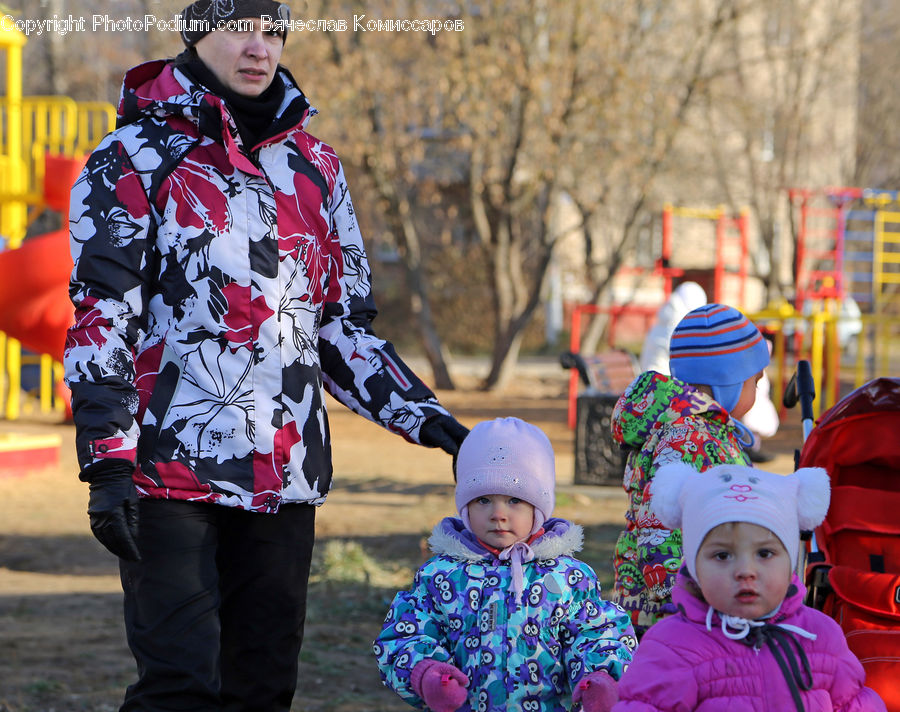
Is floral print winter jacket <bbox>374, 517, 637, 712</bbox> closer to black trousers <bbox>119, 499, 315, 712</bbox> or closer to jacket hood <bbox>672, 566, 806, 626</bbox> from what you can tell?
black trousers <bbox>119, 499, 315, 712</bbox>

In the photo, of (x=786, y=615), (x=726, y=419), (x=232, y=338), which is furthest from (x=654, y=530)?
(x=232, y=338)

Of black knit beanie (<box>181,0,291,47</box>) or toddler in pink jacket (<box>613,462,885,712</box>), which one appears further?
black knit beanie (<box>181,0,291,47</box>)

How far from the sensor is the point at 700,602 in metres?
2.49

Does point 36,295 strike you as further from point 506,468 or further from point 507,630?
point 507,630

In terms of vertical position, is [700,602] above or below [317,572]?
above

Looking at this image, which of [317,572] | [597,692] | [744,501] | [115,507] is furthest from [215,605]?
[317,572]

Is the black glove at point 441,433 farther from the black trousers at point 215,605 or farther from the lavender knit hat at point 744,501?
the lavender knit hat at point 744,501

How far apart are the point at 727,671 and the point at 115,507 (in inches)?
51.2

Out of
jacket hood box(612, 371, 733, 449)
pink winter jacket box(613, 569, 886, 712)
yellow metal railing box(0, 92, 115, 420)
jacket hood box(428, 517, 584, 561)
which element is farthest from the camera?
yellow metal railing box(0, 92, 115, 420)

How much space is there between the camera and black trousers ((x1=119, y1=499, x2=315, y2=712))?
9.01 feet

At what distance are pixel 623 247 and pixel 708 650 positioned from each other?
1634cm

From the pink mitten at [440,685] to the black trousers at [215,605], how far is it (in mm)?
412

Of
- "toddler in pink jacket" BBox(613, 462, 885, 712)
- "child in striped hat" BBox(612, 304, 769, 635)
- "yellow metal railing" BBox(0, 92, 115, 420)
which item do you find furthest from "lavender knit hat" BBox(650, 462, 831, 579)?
"yellow metal railing" BBox(0, 92, 115, 420)

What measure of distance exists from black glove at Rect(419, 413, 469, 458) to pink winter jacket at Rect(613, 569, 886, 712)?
83 cm
